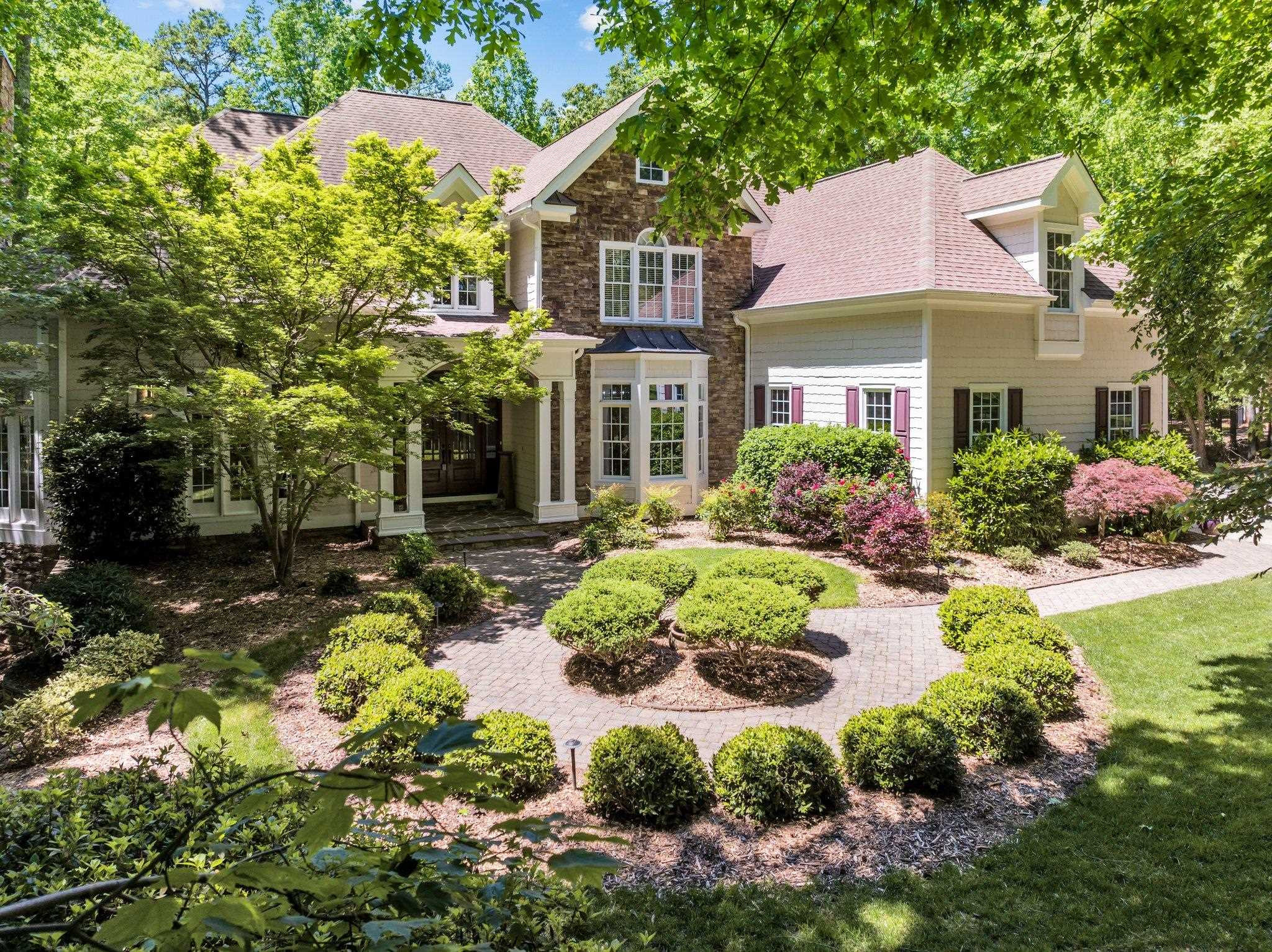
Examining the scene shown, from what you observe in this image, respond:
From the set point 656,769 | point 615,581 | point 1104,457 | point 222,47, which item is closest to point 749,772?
point 656,769

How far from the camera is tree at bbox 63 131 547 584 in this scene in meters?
10.5

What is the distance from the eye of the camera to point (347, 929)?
1.76 m

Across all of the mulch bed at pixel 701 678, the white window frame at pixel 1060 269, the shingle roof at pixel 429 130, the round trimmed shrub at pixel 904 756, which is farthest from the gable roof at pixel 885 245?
the round trimmed shrub at pixel 904 756

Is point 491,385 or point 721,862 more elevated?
point 491,385

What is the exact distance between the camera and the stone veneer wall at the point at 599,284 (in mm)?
17781

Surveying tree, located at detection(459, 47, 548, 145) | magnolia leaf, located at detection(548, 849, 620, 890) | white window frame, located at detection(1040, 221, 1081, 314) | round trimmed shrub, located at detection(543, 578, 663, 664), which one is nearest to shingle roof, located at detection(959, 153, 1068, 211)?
white window frame, located at detection(1040, 221, 1081, 314)

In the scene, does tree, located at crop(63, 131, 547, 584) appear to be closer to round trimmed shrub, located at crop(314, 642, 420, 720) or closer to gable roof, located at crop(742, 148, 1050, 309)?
round trimmed shrub, located at crop(314, 642, 420, 720)

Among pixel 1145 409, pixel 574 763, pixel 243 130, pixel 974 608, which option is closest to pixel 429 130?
pixel 243 130

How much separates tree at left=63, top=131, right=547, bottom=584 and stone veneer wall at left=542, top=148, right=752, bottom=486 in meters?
5.38

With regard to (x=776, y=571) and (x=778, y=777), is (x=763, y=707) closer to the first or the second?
(x=778, y=777)

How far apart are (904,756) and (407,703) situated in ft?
14.3

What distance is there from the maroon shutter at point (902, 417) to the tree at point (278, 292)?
823 centimetres

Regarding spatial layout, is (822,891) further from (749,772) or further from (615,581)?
(615,581)

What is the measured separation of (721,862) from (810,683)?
365cm
